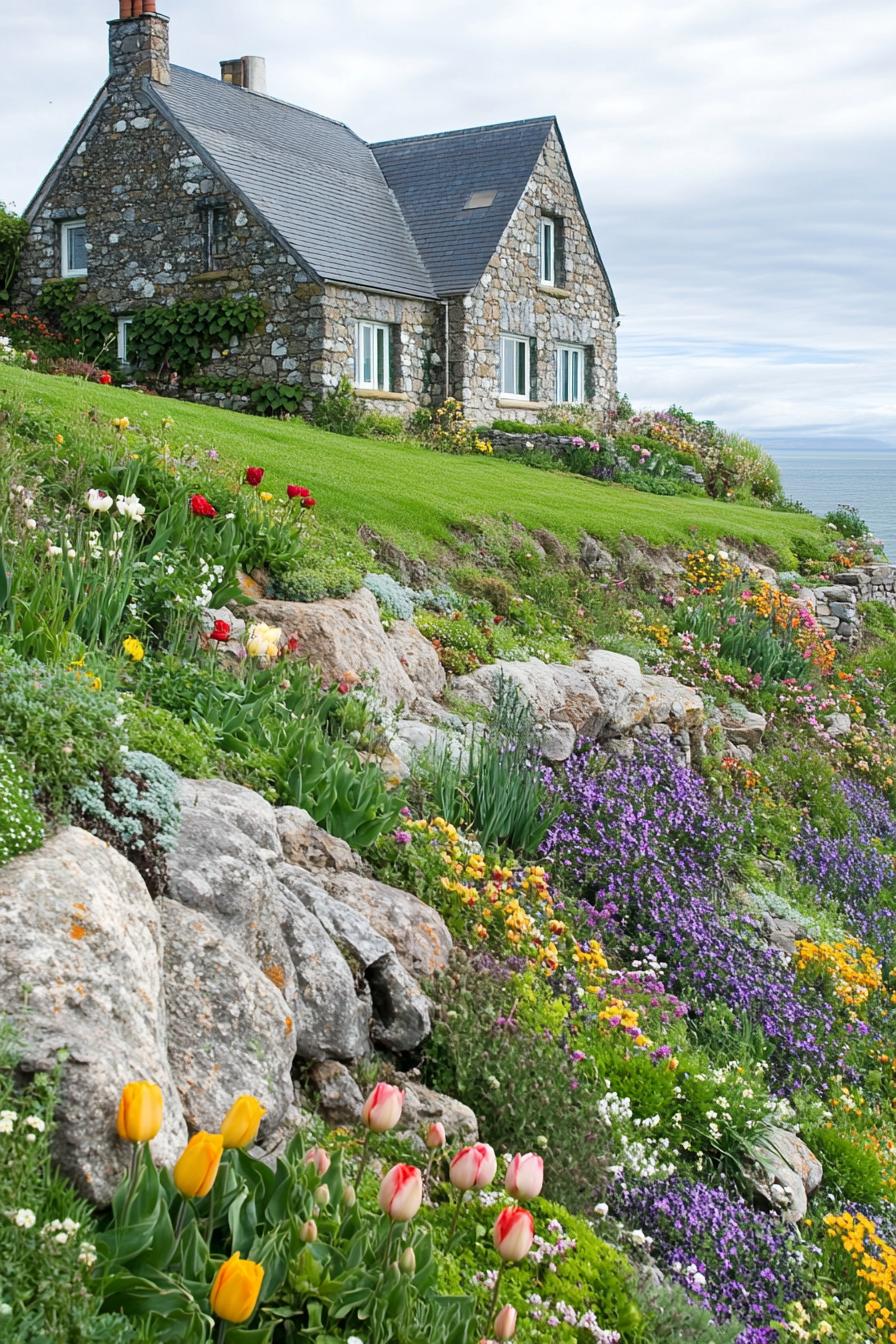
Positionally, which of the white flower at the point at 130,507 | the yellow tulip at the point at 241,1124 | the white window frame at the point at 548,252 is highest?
the white window frame at the point at 548,252

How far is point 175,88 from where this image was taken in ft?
81.5

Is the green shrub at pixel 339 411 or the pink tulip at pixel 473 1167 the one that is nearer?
the pink tulip at pixel 473 1167

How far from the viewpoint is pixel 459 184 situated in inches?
1144

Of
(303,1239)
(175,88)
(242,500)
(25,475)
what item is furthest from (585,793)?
(175,88)

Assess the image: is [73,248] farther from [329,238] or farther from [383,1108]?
[383,1108]

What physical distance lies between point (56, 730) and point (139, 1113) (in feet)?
6.14

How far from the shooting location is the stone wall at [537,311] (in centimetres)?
2639

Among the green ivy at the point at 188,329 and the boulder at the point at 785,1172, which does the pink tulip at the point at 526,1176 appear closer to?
the boulder at the point at 785,1172

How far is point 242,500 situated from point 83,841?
5.38 m

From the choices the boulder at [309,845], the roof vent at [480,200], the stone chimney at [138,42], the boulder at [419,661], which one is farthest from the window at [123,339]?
the boulder at [309,845]

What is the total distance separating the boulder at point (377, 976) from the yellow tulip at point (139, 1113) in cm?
210

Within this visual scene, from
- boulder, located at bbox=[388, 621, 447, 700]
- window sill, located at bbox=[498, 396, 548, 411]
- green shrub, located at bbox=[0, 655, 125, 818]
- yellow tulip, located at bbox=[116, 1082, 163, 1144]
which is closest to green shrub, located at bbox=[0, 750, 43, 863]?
green shrub, located at bbox=[0, 655, 125, 818]

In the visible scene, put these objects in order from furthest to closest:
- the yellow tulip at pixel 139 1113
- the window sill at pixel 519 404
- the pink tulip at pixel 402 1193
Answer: the window sill at pixel 519 404 < the pink tulip at pixel 402 1193 < the yellow tulip at pixel 139 1113

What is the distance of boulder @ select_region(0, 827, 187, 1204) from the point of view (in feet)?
10.6
